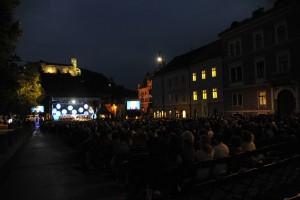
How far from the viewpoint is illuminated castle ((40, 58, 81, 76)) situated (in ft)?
511

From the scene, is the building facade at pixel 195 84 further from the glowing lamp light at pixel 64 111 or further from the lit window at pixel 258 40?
the glowing lamp light at pixel 64 111

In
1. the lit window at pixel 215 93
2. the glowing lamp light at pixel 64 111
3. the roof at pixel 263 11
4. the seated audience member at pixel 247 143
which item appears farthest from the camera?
the glowing lamp light at pixel 64 111

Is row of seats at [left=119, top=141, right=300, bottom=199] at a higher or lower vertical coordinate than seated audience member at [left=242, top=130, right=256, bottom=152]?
lower

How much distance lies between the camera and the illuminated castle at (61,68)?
511 ft

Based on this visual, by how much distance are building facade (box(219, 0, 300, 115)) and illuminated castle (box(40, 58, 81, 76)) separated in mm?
127847

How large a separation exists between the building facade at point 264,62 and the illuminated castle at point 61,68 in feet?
419

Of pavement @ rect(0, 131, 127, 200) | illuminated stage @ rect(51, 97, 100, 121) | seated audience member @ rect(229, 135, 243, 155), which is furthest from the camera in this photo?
illuminated stage @ rect(51, 97, 100, 121)

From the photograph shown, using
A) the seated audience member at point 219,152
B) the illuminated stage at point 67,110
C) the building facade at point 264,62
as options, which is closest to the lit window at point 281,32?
the building facade at point 264,62

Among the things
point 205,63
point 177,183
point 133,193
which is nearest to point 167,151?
point 177,183

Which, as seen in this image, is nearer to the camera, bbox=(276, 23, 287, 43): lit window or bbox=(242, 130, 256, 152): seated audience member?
bbox=(242, 130, 256, 152): seated audience member

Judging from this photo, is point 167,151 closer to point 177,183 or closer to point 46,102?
point 177,183

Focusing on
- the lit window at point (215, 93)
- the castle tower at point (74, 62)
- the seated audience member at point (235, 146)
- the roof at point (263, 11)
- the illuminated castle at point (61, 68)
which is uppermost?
the castle tower at point (74, 62)

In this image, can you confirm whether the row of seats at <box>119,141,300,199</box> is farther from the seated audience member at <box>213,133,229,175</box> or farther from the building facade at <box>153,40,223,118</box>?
the building facade at <box>153,40,223,118</box>

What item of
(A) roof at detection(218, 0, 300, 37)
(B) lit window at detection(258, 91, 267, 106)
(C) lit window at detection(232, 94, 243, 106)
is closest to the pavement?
(B) lit window at detection(258, 91, 267, 106)
